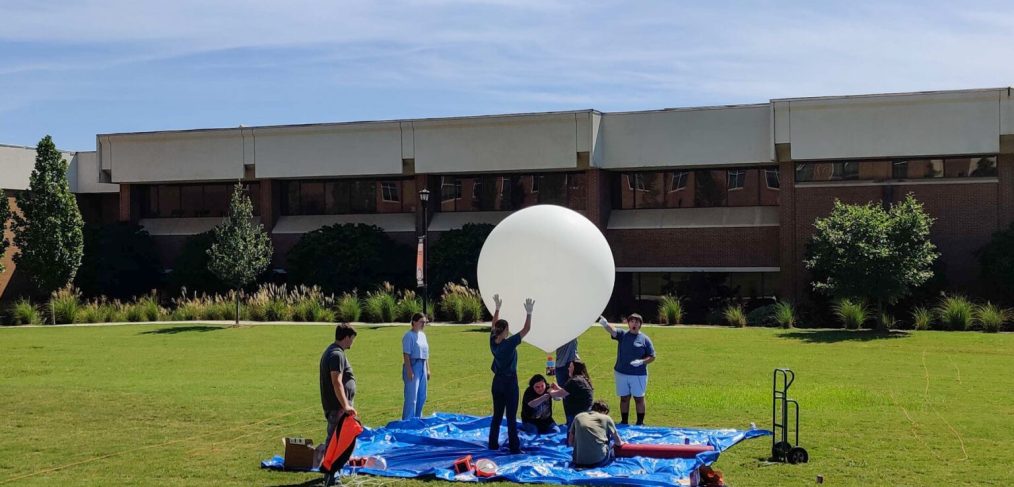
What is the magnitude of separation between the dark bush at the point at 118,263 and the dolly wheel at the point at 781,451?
38.7 meters

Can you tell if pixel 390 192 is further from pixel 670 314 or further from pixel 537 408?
pixel 537 408

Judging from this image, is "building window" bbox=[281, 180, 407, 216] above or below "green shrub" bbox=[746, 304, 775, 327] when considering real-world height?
above

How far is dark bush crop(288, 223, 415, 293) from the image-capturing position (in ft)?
143

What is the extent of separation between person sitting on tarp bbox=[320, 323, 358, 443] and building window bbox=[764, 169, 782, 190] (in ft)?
107

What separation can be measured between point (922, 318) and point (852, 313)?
6.95ft

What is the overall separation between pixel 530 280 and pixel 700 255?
29.3 m

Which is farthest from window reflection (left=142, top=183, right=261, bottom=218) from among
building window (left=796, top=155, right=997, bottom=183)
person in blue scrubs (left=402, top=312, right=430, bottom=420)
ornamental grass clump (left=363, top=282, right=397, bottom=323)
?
person in blue scrubs (left=402, top=312, right=430, bottom=420)

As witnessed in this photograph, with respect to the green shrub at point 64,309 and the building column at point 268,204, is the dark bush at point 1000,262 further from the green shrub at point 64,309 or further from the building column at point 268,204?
the green shrub at point 64,309

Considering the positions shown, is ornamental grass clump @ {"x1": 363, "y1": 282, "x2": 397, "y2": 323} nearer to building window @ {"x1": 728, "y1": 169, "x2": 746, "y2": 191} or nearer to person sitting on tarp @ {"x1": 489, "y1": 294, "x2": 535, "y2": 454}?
building window @ {"x1": 728, "y1": 169, "x2": 746, "y2": 191}

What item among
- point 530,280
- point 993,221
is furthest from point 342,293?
point 530,280

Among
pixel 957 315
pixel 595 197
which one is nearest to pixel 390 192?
pixel 595 197

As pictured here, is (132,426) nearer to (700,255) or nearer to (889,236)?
(889,236)

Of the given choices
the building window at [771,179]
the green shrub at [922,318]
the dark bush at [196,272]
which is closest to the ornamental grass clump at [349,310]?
the dark bush at [196,272]

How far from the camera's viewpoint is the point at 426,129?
46.3 meters
